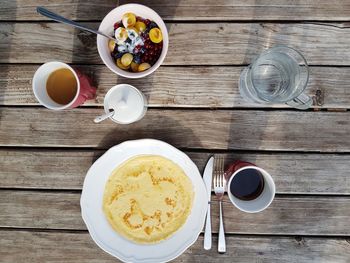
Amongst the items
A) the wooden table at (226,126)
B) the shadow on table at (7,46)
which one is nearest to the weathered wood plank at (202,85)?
the wooden table at (226,126)

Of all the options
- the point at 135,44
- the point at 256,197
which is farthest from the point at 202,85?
the point at 256,197

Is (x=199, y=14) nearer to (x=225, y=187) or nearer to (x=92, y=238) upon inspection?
(x=225, y=187)

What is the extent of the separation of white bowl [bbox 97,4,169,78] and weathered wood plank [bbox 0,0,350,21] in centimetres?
13

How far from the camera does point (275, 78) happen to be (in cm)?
104

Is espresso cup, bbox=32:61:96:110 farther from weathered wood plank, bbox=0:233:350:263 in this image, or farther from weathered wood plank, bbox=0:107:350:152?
weathered wood plank, bbox=0:233:350:263

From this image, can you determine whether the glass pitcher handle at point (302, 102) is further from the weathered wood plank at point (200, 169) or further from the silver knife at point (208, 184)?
the silver knife at point (208, 184)

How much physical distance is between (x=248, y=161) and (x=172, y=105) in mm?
286

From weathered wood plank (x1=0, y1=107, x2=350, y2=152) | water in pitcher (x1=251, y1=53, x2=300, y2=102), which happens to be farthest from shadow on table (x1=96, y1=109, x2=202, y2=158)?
water in pitcher (x1=251, y1=53, x2=300, y2=102)

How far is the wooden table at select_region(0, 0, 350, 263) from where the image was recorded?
3.42ft

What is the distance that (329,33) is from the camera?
3.42 ft

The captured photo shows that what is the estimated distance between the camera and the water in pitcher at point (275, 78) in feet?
3.12

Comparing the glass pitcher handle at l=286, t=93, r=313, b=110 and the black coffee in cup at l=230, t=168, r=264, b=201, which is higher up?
the glass pitcher handle at l=286, t=93, r=313, b=110

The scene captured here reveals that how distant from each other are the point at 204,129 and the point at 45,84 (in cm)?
48

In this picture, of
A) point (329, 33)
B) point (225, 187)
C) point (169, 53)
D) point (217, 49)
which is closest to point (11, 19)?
point (169, 53)
